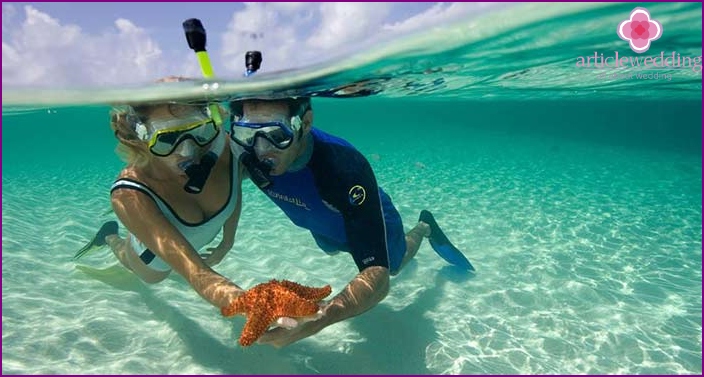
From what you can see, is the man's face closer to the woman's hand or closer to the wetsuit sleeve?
the wetsuit sleeve

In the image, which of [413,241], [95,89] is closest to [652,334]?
[413,241]

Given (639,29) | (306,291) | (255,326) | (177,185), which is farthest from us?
(639,29)

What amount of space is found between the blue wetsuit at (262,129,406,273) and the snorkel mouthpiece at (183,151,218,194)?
73cm

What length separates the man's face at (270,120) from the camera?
4062 millimetres

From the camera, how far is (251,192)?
14086 mm

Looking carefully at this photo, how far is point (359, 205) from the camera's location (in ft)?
13.5

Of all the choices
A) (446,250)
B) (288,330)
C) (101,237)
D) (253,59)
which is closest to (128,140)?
(253,59)

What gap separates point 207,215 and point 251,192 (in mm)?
9367

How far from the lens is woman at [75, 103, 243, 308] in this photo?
3.54 m

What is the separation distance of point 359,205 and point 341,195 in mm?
221

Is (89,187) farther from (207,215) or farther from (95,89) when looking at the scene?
(207,215)

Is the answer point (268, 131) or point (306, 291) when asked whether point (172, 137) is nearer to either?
point (268, 131)

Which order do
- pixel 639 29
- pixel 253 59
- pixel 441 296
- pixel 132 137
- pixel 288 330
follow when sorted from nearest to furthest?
pixel 288 330
pixel 132 137
pixel 253 59
pixel 441 296
pixel 639 29

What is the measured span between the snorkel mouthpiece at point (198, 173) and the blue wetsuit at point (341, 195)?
0.73 m
